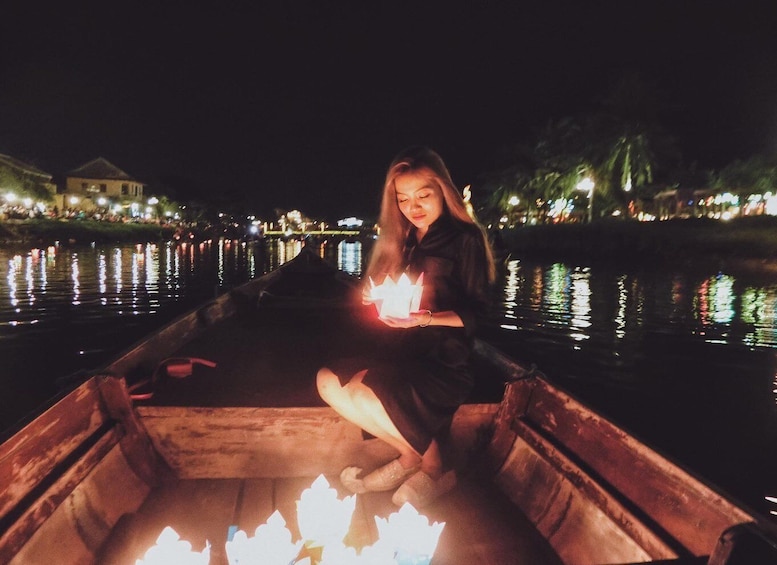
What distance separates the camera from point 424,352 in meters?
2.80

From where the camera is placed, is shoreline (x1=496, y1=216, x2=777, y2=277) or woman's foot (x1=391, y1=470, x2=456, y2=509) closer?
woman's foot (x1=391, y1=470, x2=456, y2=509)

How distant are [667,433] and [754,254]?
2727cm

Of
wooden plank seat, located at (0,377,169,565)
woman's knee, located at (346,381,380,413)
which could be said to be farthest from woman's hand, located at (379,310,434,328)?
wooden plank seat, located at (0,377,169,565)

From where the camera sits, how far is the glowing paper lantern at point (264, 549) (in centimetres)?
184

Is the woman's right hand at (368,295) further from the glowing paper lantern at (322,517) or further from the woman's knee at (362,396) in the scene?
the glowing paper lantern at (322,517)

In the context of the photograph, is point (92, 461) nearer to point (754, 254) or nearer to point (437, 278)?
point (437, 278)

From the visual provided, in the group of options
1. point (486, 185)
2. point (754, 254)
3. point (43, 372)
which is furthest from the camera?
point (486, 185)

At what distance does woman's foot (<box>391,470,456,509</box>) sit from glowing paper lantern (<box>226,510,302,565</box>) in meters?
1.00

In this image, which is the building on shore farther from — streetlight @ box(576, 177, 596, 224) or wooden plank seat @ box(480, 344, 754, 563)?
wooden plank seat @ box(480, 344, 754, 563)

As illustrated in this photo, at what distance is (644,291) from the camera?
19.0 metres

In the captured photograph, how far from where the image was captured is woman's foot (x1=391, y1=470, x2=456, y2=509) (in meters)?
2.87

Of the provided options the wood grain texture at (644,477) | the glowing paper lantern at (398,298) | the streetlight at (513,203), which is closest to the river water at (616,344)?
the wood grain texture at (644,477)

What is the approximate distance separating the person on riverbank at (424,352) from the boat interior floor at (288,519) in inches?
7.3

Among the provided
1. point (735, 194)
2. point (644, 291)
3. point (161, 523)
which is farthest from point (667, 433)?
point (735, 194)
